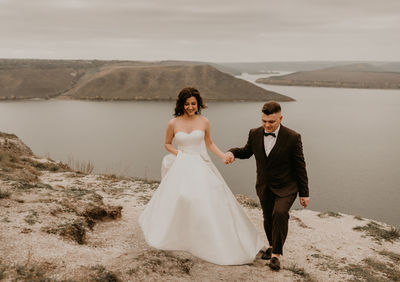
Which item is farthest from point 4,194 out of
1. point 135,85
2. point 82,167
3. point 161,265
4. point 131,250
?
point 135,85

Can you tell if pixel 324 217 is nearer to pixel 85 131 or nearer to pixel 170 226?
pixel 170 226

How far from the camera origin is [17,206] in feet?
21.1

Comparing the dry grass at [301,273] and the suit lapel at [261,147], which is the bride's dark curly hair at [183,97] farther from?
the dry grass at [301,273]

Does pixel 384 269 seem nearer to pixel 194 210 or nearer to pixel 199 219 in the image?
pixel 199 219

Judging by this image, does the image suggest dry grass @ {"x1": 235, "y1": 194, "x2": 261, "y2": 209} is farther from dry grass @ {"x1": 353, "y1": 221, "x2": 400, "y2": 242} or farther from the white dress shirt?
the white dress shirt

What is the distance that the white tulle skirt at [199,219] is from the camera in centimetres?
472

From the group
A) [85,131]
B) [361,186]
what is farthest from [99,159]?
[361,186]

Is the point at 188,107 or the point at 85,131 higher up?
the point at 188,107

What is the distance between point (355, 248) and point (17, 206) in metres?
7.47

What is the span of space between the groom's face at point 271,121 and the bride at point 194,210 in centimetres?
117

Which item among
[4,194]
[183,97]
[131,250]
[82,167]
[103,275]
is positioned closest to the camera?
[103,275]

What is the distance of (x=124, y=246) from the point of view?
5.94m

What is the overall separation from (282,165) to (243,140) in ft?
99.4

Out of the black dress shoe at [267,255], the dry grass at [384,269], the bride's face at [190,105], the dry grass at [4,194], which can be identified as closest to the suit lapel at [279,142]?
the bride's face at [190,105]
